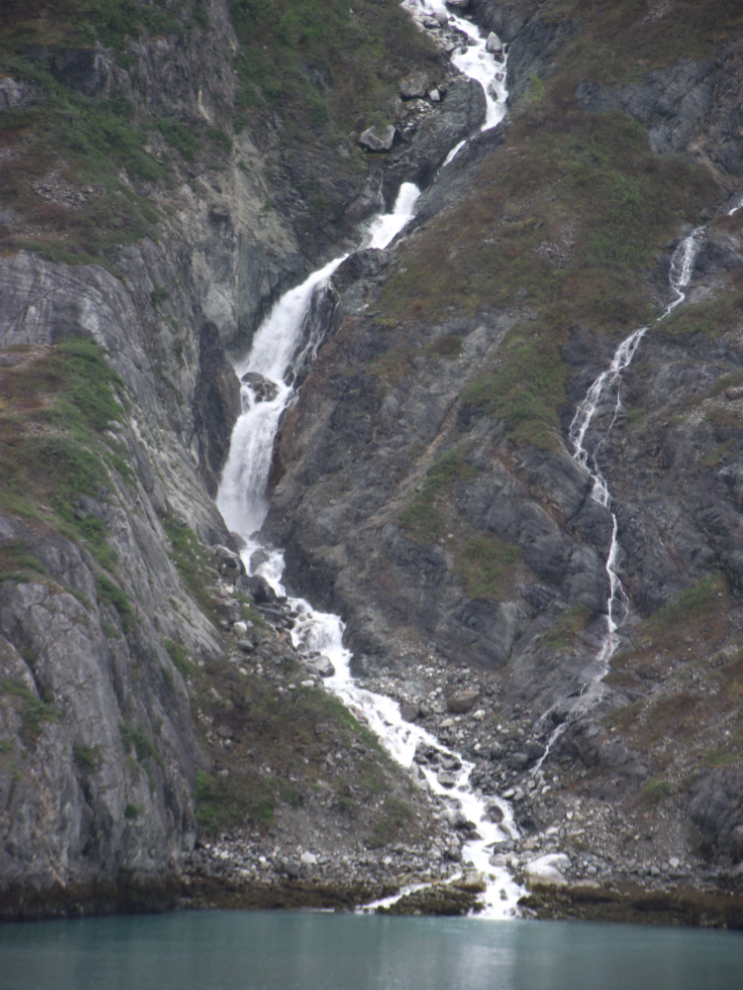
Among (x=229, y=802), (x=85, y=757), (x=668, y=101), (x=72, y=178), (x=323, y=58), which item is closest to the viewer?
(x=85, y=757)

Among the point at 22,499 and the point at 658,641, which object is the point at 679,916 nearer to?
the point at 658,641

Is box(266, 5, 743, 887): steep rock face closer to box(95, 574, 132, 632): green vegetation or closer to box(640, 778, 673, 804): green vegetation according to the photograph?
box(640, 778, 673, 804): green vegetation

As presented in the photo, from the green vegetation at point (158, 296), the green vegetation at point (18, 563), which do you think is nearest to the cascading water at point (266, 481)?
the green vegetation at point (158, 296)

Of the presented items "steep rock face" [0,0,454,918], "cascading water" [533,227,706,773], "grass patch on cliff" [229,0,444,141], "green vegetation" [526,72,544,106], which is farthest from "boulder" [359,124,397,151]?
"cascading water" [533,227,706,773]

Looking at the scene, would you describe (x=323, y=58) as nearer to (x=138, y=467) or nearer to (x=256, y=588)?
(x=138, y=467)

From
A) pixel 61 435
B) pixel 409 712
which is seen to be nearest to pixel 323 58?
pixel 61 435

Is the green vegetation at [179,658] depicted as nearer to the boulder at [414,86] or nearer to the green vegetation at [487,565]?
the green vegetation at [487,565]
